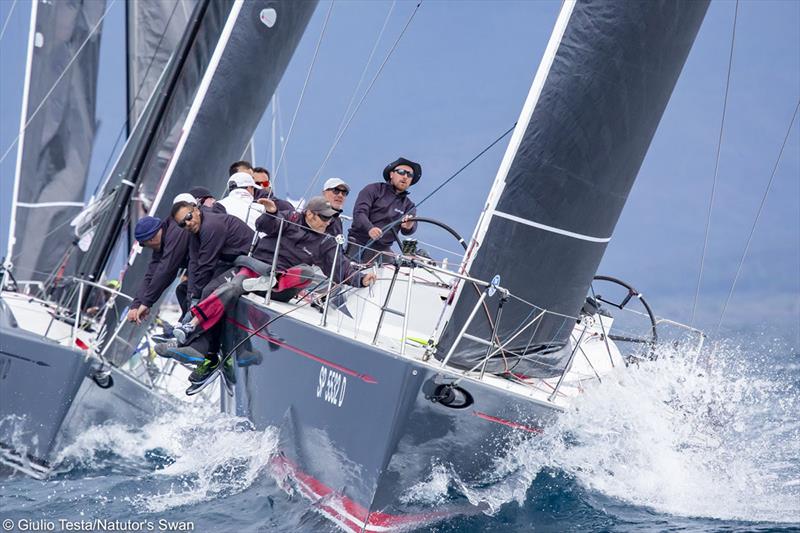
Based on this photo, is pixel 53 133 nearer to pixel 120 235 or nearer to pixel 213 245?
pixel 120 235

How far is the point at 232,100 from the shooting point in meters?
8.69

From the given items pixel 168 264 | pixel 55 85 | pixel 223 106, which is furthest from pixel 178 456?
pixel 55 85

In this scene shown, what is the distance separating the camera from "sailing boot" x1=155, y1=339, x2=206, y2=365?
634 centimetres

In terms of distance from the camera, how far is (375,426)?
5273 mm

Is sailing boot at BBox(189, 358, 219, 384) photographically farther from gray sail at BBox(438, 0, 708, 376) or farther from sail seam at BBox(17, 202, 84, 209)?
sail seam at BBox(17, 202, 84, 209)

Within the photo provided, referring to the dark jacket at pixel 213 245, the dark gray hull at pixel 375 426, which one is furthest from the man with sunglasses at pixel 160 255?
the dark gray hull at pixel 375 426

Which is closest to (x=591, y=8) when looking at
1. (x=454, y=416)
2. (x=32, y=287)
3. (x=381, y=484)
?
(x=454, y=416)

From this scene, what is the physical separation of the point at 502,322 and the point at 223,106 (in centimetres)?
377

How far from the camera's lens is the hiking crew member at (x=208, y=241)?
634 centimetres

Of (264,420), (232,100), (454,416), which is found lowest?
(264,420)

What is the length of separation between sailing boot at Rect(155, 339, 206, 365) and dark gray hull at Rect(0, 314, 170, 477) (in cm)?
152

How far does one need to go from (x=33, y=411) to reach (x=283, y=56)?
349cm

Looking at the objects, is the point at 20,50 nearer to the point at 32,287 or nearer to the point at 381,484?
the point at 32,287

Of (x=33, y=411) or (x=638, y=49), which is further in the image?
(x=33, y=411)
